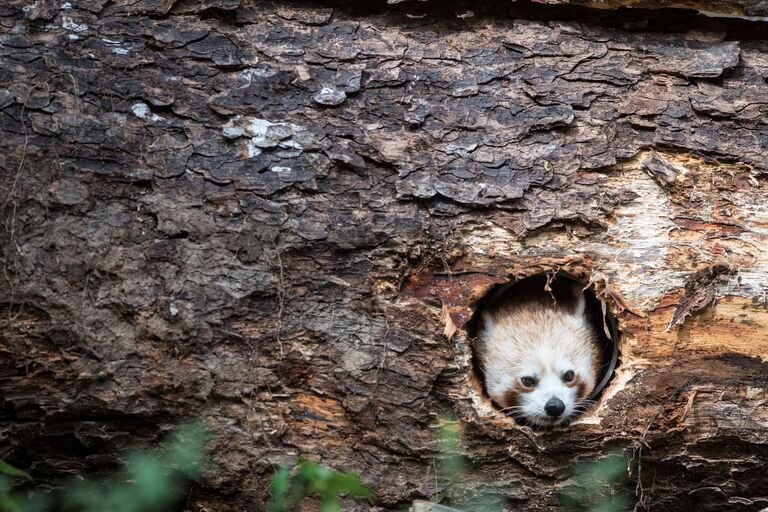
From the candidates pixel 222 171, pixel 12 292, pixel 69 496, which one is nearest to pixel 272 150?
pixel 222 171

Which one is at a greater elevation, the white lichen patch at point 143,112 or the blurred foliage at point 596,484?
the white lichen patch at point 143,112

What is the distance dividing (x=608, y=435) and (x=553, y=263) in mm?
765

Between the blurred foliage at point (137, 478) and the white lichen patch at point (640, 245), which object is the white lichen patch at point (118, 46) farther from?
the white lichen patch at point (640, 245)

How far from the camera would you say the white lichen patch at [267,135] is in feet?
10.8

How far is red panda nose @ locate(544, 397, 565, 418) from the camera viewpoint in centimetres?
387

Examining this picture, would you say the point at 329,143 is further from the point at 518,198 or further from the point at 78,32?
the point at 78,32

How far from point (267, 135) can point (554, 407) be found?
1862 mm

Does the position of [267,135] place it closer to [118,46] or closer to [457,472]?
[118,46]

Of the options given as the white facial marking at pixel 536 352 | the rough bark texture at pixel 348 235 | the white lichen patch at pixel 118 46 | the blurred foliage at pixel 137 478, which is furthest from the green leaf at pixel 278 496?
the white lichen patch at pixel 118 46

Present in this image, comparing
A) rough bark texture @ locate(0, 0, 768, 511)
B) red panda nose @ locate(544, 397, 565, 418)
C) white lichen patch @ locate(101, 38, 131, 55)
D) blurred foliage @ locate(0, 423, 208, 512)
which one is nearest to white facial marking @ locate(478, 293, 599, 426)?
red panda nose @ locate(544, 397, 565, 418)

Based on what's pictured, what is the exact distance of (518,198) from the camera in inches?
132

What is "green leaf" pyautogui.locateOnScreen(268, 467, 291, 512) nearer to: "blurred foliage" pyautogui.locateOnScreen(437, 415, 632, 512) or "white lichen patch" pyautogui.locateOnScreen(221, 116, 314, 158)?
"blurred foliage" pyautogui.locateOnScreen(437, 415, 632, 512)

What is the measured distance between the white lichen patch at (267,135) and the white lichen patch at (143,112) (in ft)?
0.89

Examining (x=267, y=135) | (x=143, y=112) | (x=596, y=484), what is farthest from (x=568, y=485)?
(x=143, y=112)
